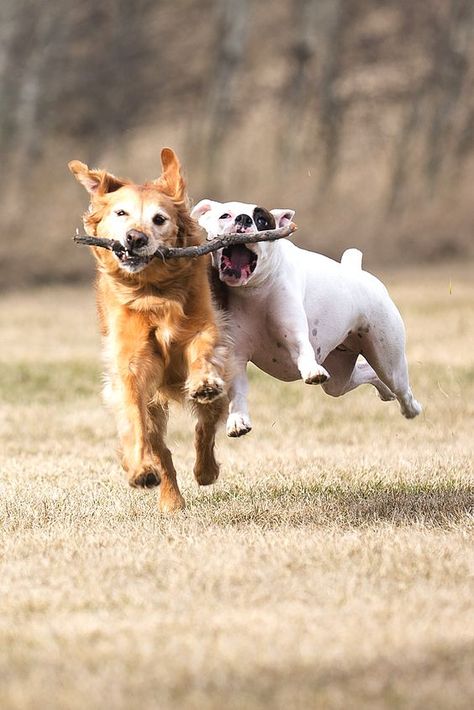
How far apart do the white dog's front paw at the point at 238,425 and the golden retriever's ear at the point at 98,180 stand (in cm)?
118

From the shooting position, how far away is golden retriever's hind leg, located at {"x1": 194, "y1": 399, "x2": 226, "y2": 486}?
6473mm

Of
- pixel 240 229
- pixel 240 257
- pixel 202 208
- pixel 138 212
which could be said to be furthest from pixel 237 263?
pixel 138 212

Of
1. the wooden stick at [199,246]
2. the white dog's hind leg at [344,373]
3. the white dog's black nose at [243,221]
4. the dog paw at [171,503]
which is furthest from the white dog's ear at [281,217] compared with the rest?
the dog paw at [171,503]

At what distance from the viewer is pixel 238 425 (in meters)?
6.18

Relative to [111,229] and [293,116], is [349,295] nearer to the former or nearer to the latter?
[111,229]

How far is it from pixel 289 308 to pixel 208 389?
725 millimetres

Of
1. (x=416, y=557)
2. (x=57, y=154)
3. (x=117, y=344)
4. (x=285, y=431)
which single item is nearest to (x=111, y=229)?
(x=117, y=344)

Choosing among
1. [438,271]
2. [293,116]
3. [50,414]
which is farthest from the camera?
[293,116]

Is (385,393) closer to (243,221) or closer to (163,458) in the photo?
(163,458)

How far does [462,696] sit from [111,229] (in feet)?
9.97

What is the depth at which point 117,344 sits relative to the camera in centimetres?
616

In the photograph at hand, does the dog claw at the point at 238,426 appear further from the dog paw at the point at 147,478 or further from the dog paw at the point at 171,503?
the dog paw at the point at 171,503

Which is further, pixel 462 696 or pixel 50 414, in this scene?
pixel 50 414

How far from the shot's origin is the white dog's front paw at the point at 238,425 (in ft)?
20.2
